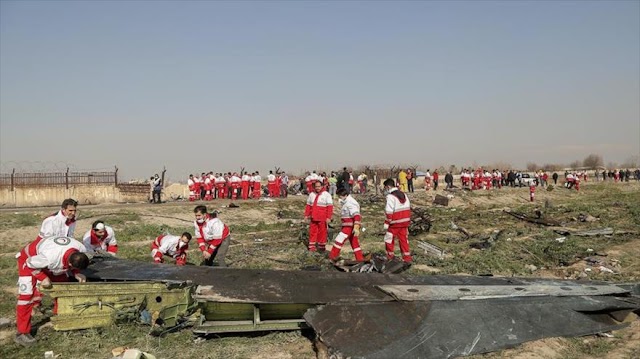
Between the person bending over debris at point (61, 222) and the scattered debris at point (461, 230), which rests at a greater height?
the person bending over debris at point (61, 222)

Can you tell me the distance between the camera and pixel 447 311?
5.95 m

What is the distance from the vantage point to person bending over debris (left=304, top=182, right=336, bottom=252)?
12.0 meters

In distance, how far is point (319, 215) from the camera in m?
12.0

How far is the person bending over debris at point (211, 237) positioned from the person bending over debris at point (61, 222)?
2.06 metres

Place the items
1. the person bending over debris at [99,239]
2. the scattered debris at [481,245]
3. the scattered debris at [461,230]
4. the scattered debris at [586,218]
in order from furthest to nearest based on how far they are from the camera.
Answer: the scattered debris at [586,218]
the scattered debris at [461,230]
the scattered debris at [481,245]
the person bending over debris at [99,239]

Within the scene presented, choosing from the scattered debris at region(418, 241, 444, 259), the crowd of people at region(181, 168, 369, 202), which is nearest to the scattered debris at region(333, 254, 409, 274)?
the scattered debris at region(418, 241, 444, 259)

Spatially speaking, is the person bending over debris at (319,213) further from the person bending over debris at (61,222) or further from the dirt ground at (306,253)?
the person bending over debris at (61,222)

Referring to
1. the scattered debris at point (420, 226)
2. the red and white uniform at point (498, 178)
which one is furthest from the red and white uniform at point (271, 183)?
the red and white uniform at point (498, 178)

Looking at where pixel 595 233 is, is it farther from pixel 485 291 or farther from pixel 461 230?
pixel 485 291

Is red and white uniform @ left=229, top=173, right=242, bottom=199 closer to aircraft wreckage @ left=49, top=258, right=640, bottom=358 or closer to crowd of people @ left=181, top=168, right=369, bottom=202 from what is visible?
crowd of people @ left=181, top=168, right=369, bottom=202

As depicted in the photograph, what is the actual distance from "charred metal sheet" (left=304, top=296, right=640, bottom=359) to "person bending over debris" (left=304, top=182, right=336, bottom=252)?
613cm

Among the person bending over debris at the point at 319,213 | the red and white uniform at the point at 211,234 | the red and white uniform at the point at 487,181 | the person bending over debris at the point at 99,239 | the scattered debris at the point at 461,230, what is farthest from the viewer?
the red and white uniform at the point at 487,181

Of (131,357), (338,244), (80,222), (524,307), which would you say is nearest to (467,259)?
(338,244)

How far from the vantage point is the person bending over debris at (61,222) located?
7594mm
